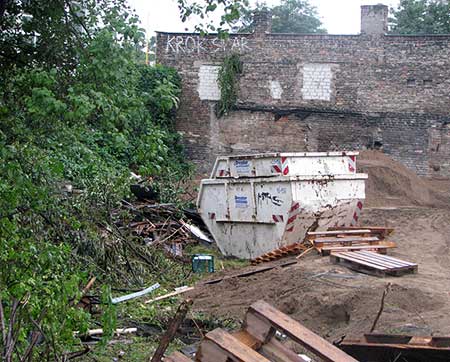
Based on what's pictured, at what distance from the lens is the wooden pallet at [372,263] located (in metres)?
10.9

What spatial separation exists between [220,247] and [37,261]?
357 inches

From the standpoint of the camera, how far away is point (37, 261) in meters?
6.05

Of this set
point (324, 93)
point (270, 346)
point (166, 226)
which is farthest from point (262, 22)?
point (270, 346)

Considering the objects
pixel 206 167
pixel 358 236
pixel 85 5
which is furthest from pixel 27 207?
pixel 206 167

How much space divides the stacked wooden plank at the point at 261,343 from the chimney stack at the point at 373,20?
2095cm

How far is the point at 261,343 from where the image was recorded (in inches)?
204

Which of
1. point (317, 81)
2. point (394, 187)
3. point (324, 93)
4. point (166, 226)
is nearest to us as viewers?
point (166, 226)

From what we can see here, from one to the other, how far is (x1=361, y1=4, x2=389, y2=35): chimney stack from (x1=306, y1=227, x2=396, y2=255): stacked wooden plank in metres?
12.4

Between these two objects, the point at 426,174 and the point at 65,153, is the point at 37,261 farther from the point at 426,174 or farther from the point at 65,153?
the point at 426,174

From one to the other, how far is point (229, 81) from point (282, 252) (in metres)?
13.1

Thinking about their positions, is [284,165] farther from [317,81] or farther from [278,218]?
[317,81]

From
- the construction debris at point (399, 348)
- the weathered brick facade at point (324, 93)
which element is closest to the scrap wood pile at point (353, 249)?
the construction debris at point (399, 348)

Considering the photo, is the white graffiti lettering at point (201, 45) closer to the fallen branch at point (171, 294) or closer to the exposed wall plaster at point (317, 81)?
the exposed wall plaster at point (317, 81)

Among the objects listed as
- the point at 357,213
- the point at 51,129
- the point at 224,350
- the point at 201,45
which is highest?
the point at 201,45
